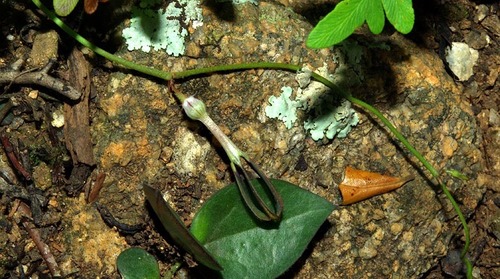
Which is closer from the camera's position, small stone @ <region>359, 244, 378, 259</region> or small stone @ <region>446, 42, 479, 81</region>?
small stone @ <region>359, 244, 378, 259</region>

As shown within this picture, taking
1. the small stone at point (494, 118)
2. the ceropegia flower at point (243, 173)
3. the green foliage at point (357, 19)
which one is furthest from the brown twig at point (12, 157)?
the small stone at point (494, 118)

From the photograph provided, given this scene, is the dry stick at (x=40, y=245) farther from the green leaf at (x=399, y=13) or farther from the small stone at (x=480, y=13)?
the small stone at (x=480, y=13)

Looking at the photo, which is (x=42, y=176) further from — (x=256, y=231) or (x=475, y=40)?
(x=475, y=40)

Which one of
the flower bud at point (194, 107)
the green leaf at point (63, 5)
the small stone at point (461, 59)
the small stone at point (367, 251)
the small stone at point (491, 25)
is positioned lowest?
the small stone at point (367, 251)

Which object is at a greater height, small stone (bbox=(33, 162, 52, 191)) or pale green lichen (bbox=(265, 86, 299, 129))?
pale green lichen (bbox=(265, 86, 299, 129))

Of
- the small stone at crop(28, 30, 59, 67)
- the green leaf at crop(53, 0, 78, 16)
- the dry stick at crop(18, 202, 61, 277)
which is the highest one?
the green leaf at crop(53, 0, 78, 16)

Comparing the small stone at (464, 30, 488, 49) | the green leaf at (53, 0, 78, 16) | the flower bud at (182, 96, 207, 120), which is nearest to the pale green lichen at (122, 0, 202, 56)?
the flower bud at (182, 96, 207, 120)

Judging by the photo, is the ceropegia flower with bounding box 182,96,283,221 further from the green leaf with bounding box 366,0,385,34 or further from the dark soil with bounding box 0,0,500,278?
the green leaf with bounding box 366,0,385,34
